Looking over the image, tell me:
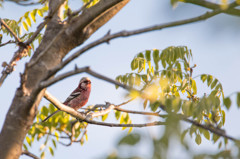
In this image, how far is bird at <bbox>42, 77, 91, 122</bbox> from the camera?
32.5 ft

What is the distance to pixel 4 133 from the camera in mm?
3557

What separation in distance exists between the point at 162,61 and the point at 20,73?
279 cm

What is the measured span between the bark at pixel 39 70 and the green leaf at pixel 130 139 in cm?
153

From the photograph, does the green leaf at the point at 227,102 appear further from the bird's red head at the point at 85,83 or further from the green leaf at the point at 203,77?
the bird's red head at the point at 85,83

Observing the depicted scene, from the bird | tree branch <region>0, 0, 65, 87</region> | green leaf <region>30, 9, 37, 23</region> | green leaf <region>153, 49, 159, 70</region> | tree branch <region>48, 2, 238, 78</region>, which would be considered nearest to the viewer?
tree branch <region>48, 2, 238, 78</region>

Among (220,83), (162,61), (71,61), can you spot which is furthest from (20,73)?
(220,83)

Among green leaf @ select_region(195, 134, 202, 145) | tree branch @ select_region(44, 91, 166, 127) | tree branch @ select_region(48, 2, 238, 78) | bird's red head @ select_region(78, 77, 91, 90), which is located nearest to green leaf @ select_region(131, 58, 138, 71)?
tree branch @ select_region(44, 91, 166, 127)

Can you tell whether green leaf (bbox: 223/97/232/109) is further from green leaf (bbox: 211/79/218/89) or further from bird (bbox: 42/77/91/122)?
bird (bbox: 42/77/91/122)

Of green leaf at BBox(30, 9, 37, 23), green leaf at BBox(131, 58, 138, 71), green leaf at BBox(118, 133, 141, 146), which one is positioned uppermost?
green leaf at BBox(30, 9, 37, 23)

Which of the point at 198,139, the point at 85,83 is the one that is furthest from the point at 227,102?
the point at 85,83

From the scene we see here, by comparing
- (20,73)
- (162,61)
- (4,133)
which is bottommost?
(4,133)

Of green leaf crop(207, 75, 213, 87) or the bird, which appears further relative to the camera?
the bird

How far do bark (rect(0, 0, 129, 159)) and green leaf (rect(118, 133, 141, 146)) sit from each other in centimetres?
153

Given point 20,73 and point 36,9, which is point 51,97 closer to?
point 20,73
